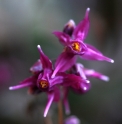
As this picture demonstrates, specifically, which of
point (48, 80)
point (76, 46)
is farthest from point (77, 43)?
point (48, 80)

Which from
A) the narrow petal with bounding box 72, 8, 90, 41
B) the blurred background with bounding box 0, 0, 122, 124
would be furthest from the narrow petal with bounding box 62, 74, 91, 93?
the blurred background with bounding box 0, 0, 122, 124

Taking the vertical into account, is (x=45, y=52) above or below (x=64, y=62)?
below

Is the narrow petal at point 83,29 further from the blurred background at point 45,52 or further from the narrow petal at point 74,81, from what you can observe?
the blurred background at point 45,52

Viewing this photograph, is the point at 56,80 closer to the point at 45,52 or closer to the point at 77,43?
the point at 77,43

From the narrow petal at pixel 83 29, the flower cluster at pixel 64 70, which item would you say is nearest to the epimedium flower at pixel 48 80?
the flower cluster at pixel 64 70

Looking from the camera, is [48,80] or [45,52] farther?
[45,52]

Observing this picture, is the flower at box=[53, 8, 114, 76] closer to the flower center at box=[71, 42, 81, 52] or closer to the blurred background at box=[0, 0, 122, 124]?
the flower center at box=[71, 42, 81, 52]

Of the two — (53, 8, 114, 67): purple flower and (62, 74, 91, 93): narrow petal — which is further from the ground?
(53, 8, 114, 67): purple flower
